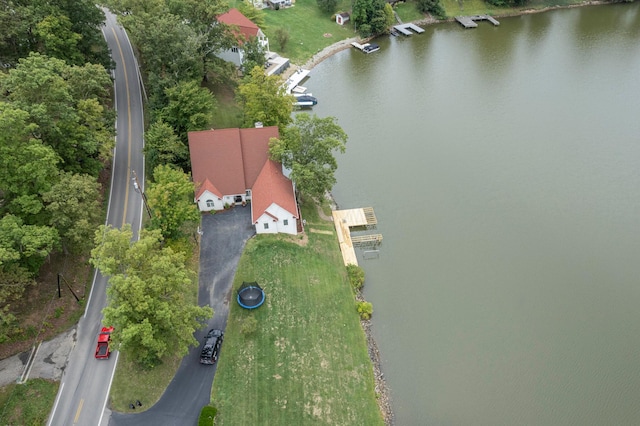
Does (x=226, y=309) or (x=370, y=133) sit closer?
(x=226, y=309)

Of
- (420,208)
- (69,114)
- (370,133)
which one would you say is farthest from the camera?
(370,133)

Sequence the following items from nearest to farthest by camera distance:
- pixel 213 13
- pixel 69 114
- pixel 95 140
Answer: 1. pixel 69 114
2. pixel 95 140
3. pixel 213 13

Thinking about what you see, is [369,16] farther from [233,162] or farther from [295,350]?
[295,350]

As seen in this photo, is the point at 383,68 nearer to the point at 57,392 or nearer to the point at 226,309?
the point at 226,309

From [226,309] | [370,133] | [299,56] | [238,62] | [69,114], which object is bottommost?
[226,309]

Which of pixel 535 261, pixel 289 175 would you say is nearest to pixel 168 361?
pixel 289 175

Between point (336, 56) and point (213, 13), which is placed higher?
point (336, 56)

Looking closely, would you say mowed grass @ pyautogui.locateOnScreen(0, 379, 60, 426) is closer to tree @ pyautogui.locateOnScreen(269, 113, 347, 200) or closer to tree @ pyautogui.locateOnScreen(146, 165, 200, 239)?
tree @ pyautogui.locateOnScreen(146, 165, 200, 239)

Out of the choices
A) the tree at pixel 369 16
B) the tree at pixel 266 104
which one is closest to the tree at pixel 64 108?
the tree at pixel 266 104
